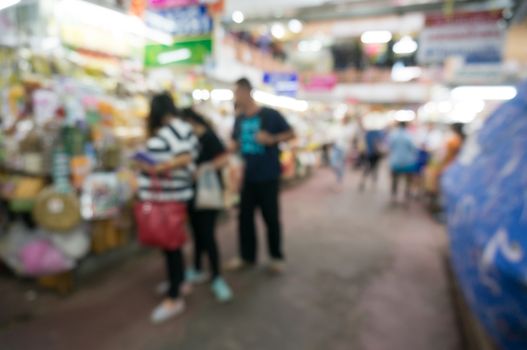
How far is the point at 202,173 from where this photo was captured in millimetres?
2652

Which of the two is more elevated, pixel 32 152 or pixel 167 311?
pixel 32 152

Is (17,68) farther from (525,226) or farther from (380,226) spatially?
(380,226)

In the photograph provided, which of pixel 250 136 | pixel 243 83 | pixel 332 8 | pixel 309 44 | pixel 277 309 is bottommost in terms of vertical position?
pixel 277 309

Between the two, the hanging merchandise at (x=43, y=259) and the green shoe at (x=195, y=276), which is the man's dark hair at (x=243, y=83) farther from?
the hanging merchandise at (x=43, y=259)

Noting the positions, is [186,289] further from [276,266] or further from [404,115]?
[404,115]

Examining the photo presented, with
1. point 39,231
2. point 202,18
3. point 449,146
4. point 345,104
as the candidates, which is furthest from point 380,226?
point 345,104

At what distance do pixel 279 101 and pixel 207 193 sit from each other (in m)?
7.28

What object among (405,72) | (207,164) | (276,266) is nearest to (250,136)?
(207,164)

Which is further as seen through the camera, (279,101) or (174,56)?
(279,101)

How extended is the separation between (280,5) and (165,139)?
4048 mm

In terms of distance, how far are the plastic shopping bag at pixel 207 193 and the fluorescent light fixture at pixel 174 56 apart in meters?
2.00

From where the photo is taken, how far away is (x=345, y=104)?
52.3ft

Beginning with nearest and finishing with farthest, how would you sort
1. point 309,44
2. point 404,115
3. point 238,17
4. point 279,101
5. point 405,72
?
1. point 238,17
2. point 279,101
3. point 309,44
4. point 405,72
5. point 404,115

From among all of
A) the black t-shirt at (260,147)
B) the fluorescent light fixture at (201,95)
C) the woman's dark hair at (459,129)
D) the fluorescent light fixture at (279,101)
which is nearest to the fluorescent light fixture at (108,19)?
the fluorescent light fixture at (201,95)
